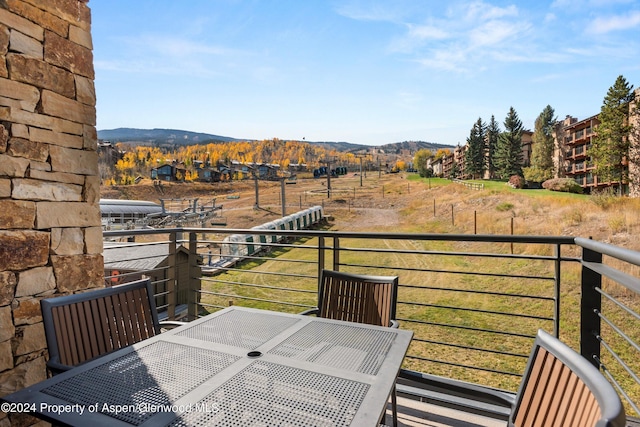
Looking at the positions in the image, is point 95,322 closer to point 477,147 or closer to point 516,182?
point 516,182

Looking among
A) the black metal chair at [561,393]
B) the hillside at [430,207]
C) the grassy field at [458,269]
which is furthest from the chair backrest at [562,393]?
the hillside at [430,207]

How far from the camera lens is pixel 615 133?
2759 cm

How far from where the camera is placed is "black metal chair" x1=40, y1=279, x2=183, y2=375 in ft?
5.24

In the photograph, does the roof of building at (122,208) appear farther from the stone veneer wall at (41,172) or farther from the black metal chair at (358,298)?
the black metal chair at (358,298)

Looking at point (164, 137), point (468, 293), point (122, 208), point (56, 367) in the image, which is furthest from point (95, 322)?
point (164, 137)

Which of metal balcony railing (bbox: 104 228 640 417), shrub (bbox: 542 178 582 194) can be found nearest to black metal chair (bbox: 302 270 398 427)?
metal balcony railing (bbox: 104 228 640 417)

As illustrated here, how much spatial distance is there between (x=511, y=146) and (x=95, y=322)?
152 ft

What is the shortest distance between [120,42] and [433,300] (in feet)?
Result: 37.8

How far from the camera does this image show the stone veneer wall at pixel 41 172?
1.93 meters

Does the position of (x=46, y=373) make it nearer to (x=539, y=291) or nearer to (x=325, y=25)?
(x=325, y=25)

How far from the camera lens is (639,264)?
4.31 ft

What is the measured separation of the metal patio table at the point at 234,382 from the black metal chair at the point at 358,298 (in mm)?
503

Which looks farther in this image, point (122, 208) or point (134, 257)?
point (122, 208)

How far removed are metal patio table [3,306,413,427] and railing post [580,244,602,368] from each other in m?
1.05
